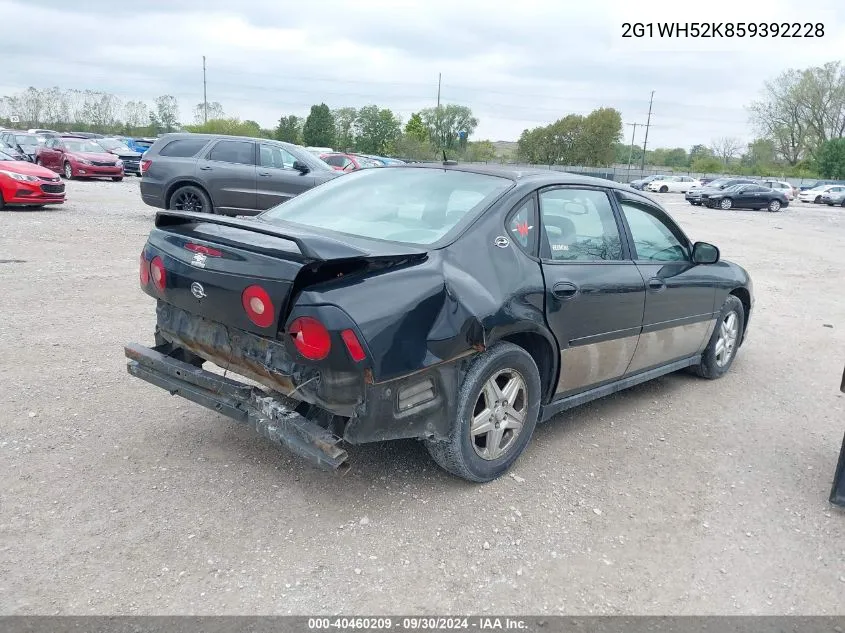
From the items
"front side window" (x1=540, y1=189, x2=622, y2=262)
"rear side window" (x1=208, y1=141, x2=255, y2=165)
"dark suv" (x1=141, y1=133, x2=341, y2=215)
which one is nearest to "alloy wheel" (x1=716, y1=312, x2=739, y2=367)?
"front side window" (x1=540, y1=189, x2=622, y2=262)

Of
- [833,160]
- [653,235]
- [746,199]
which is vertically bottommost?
[746,199]

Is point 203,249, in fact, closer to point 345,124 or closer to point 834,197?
point 834,197

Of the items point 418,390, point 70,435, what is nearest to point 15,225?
point 70,435

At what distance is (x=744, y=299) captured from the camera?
236 inches

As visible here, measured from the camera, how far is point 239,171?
503 inches

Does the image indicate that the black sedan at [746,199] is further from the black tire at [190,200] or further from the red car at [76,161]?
the black tire at [190,200]

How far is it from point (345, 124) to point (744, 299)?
249 ft

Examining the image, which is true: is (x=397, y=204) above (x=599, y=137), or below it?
below

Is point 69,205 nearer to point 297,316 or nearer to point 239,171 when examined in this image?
point 239,171

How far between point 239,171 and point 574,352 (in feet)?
33.0

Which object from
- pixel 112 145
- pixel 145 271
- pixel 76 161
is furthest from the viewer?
pixel 112 145

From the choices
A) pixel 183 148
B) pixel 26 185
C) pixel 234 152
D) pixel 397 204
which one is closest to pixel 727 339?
pixel 397 204

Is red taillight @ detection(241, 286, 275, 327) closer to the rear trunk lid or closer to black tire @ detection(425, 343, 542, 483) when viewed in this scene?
the rear trunk lid

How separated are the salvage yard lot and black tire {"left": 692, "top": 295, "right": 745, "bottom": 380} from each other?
174 millimetres
